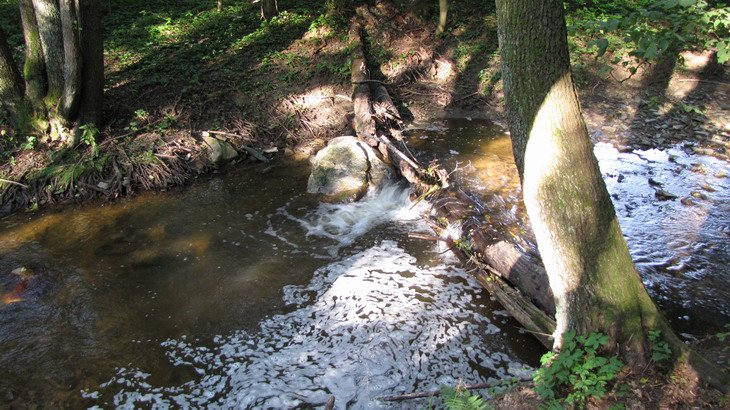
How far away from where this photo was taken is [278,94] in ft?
37.7

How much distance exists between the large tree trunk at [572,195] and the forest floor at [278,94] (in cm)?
686

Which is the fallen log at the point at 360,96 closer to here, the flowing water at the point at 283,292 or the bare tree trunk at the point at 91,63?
the flowing water at the point at 283,292

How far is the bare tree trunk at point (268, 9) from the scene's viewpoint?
1462 cm

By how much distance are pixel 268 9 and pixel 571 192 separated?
1361 cm

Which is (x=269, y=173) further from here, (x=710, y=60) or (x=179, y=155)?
(x=710, y=60)

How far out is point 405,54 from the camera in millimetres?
12570

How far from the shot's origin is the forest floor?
8.90 meters

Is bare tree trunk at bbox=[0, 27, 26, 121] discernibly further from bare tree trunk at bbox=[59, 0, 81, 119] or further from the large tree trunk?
the large tree trunk

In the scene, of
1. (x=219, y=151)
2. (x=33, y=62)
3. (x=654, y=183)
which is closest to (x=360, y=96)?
(x=219, y=151)

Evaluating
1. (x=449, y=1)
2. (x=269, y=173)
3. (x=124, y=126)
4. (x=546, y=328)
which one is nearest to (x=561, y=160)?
(x=546, y=328)

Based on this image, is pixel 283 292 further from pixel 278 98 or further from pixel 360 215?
pixel 278 98

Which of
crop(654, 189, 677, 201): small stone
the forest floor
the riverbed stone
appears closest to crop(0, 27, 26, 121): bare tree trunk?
the forest floor

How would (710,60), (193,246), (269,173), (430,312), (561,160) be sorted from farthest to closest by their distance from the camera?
(710,60) < (269,173) < (193,246) < (430,312) < (561,160)

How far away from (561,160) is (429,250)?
3375 millimetres
